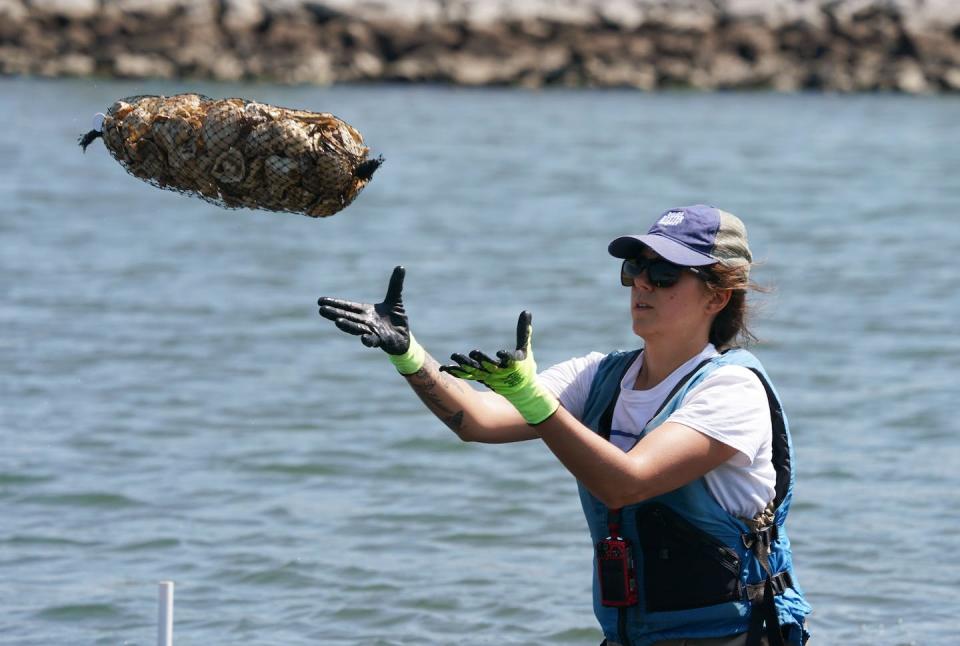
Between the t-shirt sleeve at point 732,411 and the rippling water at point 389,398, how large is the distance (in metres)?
0.54

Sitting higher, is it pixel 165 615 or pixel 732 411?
pixel 732 411


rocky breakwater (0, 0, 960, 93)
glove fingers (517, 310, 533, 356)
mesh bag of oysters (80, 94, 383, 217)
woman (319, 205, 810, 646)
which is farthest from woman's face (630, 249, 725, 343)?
rocky breakwater (0, 0, 960, 93)

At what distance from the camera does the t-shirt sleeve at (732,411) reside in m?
3.38

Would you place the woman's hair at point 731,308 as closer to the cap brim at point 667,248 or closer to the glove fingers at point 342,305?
the cap brim at point 667,248

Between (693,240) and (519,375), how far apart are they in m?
0.60

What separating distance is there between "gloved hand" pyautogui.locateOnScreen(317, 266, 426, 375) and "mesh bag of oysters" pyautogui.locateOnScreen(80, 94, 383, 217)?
0.38m

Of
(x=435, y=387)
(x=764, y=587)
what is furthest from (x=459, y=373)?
(x=764, y=587)

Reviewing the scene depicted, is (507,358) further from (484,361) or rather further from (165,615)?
(165,615)

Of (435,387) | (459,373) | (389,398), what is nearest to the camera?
(459,373)

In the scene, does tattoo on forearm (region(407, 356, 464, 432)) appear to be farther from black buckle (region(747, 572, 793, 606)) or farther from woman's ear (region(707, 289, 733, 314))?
black buckle (region(747, 572, 793, 606))

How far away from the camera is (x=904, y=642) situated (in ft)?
19.2

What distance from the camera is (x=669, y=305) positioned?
3578mm

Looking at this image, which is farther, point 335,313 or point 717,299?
point 717,299

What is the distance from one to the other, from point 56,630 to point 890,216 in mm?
13429
